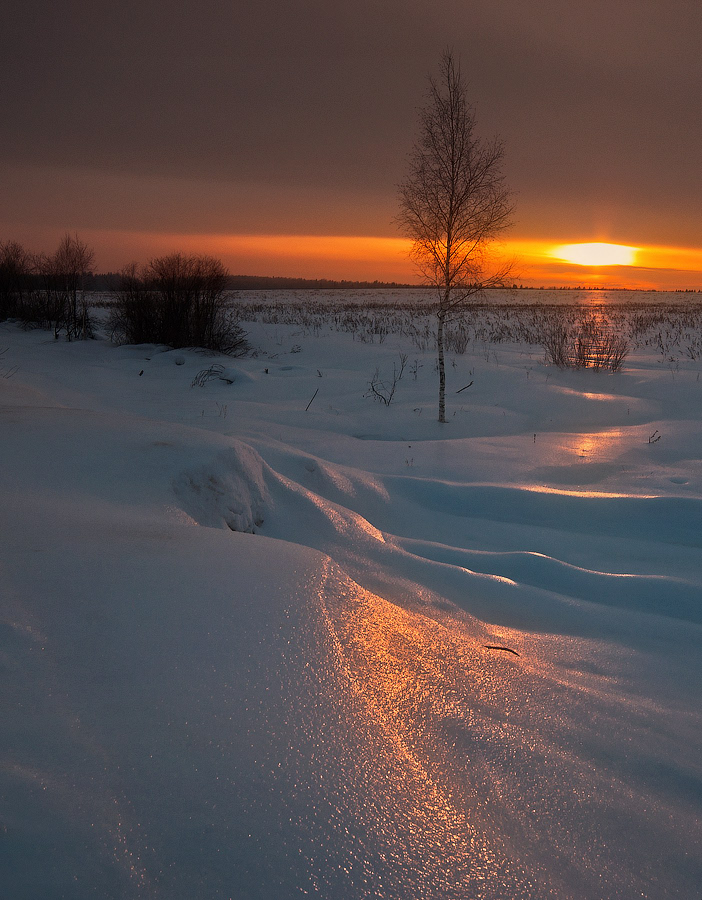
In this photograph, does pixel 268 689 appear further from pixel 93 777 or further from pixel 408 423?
pixel 408 423

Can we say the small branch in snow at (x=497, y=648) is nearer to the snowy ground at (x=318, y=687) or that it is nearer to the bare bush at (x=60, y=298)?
the snowy ground at (x=318, y=687)

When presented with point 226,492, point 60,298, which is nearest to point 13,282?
point 60,298

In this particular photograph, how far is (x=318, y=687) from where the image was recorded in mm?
1687

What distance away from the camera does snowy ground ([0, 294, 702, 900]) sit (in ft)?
3.74

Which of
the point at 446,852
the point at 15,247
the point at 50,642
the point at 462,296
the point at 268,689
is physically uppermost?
the point at 15,247

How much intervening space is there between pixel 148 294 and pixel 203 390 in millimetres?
6284

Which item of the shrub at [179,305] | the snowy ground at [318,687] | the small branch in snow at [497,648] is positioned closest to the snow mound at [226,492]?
the snowy ground at [318,687]

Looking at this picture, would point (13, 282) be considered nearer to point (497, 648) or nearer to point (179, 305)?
point (179, 305)

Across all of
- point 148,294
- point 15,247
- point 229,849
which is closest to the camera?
point 229,849

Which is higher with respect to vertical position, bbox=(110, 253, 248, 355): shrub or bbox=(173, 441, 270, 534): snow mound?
bbox=(110, 253, 248, 355): shrub

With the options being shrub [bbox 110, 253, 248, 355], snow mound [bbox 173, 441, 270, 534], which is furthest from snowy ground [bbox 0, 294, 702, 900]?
shrub [bbox 110, 253, 248, 355]

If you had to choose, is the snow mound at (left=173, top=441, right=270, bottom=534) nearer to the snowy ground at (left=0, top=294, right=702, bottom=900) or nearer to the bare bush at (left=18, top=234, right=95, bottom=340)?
the snowy ground at (left=0, top=294, right=702, bottom=900)

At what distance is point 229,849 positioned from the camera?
111 centimetres

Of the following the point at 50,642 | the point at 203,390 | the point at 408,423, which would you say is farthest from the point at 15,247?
the point at 50,642
